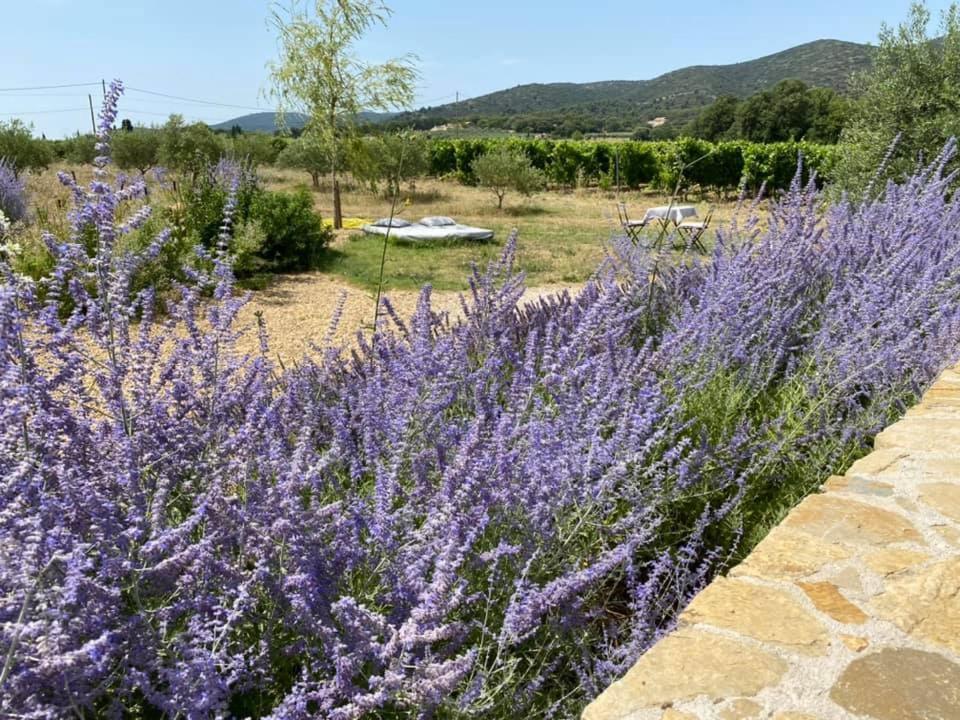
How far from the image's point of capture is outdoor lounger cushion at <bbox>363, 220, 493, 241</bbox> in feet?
37.9

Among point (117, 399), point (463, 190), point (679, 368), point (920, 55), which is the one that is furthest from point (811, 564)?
point (463, 190)

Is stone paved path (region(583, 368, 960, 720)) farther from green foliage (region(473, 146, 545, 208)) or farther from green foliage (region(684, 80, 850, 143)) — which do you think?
green foliage (region(684, 80, 850, 143))

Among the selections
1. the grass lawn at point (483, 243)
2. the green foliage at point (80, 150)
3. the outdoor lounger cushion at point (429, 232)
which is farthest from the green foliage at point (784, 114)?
the outdoor lounger cushion at point (429, 232)

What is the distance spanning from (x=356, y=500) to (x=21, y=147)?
21.9 meters

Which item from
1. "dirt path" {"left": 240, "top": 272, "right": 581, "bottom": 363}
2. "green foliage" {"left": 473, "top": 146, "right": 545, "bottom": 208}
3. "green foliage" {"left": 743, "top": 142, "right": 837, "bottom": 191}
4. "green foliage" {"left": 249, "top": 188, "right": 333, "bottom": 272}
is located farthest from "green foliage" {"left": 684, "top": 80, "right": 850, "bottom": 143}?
"dirt path" {"left": 240, "top": 272, "right": 581, "bottom": 363}

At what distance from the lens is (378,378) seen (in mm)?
2631

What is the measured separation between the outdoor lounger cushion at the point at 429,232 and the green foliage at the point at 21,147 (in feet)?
38.4

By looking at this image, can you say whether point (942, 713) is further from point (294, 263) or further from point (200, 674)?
point (294, 263)

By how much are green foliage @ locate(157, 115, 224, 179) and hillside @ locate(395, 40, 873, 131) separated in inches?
2855

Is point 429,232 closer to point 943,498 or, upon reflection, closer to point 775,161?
point 943,498

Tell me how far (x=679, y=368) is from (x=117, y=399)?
220 centimetres

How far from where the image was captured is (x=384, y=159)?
744 inches

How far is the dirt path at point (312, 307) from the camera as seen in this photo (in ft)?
22.4

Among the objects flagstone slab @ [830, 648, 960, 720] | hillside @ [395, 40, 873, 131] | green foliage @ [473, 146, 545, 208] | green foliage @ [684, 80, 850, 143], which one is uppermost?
hillside @ [395, 40, 873, 131]
